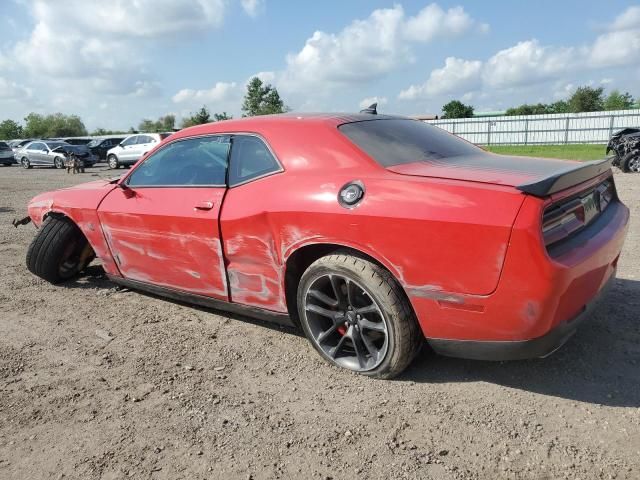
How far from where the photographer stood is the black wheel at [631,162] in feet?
44.2

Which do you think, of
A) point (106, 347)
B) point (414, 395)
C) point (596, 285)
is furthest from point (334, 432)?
point (106, 347)

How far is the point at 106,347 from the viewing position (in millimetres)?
3646

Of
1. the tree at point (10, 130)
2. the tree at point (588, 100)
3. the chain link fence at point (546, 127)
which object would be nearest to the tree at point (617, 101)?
the tree at point (588, 100)

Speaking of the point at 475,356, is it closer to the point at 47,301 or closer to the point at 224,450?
the point at 224,450

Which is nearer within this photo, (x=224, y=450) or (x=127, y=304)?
(x=224, y=450)

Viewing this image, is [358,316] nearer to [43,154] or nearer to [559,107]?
[43,154]

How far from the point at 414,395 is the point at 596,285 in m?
1.12

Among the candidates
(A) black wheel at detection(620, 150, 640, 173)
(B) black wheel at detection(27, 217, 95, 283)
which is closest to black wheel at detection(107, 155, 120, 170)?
(A) black wheel at detection(620, 150, 640, 173)

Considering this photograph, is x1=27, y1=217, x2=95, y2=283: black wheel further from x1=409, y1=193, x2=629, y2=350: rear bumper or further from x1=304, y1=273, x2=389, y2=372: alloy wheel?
x1=409, y1=193, x2=629, y2=350: rear bumper

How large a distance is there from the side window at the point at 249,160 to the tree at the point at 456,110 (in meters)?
66.8

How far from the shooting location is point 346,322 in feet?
9.91

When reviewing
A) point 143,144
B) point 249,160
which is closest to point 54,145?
point 143,144

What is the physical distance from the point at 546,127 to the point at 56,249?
113ft

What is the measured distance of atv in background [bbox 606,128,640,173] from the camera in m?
13.5
